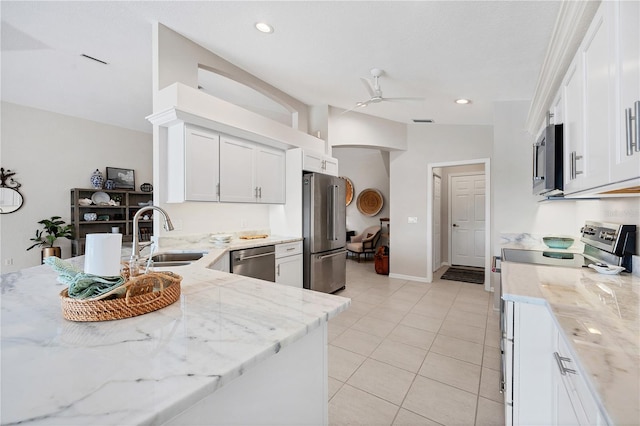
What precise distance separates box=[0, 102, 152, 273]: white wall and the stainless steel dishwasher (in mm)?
4452

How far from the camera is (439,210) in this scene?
19.2ft

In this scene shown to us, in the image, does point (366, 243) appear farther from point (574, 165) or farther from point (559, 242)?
point (574, 165)

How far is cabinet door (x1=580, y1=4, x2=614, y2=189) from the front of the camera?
1084mm

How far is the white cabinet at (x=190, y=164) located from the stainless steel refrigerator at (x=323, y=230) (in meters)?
1.32

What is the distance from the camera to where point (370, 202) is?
7.45m

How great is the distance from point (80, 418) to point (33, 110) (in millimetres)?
6551

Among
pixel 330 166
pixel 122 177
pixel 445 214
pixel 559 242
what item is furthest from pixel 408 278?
pixel 122 177

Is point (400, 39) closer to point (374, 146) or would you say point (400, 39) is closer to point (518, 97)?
point (518, 97)

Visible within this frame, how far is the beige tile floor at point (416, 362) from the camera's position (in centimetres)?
178

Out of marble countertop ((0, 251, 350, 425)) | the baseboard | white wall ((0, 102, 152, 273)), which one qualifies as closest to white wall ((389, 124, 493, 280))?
the baseboard

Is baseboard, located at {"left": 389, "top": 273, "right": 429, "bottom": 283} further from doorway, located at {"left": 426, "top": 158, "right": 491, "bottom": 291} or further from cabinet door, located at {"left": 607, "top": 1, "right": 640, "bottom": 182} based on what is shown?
cabinet door, located at {"left": 607, "top": 1, "right": 640, "bottom": 182}

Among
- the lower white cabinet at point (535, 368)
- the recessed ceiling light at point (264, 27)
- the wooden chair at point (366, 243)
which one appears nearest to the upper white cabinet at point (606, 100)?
the lower white cabinet at point (535, 368)

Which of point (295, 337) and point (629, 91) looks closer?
point (295, 337)

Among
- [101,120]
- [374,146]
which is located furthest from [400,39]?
[101,120]
